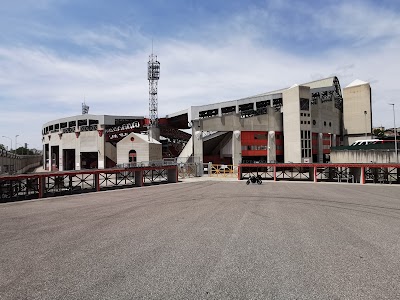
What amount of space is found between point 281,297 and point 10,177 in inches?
1125

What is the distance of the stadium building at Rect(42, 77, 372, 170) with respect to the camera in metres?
61.2

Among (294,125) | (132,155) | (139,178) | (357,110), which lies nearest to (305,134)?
(294,125)

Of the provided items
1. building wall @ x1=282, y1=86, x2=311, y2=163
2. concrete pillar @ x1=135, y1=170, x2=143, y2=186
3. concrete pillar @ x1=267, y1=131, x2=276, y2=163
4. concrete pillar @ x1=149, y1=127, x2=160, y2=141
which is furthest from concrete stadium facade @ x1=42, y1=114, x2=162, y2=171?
building wall @ x1=282, y1=86, x2=311, y2=163

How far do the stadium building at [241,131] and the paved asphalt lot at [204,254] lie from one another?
39518mm

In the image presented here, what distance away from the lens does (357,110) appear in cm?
7856

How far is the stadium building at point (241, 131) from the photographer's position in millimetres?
61188

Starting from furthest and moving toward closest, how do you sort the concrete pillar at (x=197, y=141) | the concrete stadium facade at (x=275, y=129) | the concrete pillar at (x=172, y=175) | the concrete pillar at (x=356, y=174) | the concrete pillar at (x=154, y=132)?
1. the concrete pillar at (x=154, y=132)
2. the concrete stadium facade at (x=275, y=129)
3. the concrete pillar at (x=197, y=141)
4. the concrete pillar at (x=172, y=175)
5. the concrete pillar at (x=356, y=174)

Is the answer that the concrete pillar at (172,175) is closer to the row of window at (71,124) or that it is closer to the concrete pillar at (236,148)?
the concrete pillar at (236,148)

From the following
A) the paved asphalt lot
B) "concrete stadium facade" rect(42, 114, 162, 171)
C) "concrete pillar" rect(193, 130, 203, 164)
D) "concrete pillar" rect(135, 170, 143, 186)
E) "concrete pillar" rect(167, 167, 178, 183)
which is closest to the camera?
the paved asphalt lot

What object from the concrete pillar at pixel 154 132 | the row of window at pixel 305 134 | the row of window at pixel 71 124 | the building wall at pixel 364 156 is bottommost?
the building wall at pixel 364 156

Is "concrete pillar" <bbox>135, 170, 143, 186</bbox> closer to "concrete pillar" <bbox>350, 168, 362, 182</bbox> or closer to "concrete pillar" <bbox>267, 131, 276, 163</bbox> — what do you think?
"concrete pillar" <bbox>350, 168, 362, 182</bbox>

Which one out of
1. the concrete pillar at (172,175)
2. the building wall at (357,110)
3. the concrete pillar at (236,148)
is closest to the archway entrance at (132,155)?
the concrete pillar at (172,175)

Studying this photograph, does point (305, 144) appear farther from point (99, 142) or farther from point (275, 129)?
point (99, 142)

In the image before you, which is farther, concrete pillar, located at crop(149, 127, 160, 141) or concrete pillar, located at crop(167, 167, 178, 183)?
concrete pillar, located at crop(149, 127, 160, 141)
